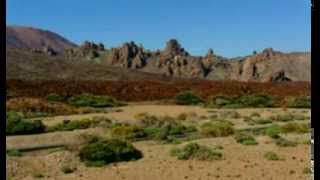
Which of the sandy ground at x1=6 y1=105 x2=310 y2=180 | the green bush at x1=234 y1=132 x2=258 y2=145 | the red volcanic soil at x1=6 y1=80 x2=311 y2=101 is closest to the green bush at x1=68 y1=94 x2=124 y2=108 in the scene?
the red volcanic soil at x1=6 y1=80 x2=311 y2=101

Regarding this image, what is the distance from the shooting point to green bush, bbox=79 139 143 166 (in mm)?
16380

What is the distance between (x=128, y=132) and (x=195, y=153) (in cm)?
633

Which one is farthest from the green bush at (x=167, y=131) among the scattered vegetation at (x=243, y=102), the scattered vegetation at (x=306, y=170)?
the scattered vegetation at (x=243, y=102)

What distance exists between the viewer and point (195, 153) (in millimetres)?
16906

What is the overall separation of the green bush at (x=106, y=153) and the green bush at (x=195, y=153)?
110 cm

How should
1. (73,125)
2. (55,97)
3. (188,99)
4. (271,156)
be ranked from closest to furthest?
(271,156), (73,125), (55,97), (188,99)

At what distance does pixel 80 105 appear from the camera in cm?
4397

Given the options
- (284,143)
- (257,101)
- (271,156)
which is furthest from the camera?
(257,101)

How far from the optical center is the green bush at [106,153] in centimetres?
1638

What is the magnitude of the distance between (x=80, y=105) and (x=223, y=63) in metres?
79.3

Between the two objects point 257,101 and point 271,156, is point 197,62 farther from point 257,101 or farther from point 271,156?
point 271,156

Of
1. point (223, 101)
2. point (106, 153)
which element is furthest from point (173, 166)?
point (223, 101)

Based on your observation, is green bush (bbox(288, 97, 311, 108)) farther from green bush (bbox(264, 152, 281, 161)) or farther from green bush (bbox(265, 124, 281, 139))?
green bush (bbox(264, 152, 281, 161))

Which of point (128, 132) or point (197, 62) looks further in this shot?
point (197, 62)
